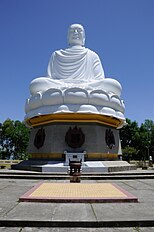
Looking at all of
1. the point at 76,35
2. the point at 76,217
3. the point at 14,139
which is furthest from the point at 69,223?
the point at 14,139

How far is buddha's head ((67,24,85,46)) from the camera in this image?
62.0ft

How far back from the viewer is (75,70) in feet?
57.7

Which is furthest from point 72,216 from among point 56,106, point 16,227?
point 56,106

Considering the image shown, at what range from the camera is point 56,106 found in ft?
47.9

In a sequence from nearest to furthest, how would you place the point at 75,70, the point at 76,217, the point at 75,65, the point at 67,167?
the point at 76,217 < the point at 67,167 < the point at 75,70 < the point at 75,65

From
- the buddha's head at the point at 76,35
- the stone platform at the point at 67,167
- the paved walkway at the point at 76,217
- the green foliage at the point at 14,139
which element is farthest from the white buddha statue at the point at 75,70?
the green foliage at the point at 14,139

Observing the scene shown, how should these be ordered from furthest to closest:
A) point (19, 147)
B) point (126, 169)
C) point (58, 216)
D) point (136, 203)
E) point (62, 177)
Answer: point (19, 147) < point (126, 169) < point (62, 177) < point (136, 203) < point (58, 216)

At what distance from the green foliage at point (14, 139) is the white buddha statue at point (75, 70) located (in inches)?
938

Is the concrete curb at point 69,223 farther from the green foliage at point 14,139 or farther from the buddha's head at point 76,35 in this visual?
the green foliage at point 14,139

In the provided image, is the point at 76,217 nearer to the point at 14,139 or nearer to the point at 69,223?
the point at 69,223

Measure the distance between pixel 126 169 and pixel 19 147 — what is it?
1139 inches

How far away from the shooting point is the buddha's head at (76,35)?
62.0 feet

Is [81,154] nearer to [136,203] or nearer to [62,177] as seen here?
[62,177]

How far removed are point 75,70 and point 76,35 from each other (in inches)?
117
